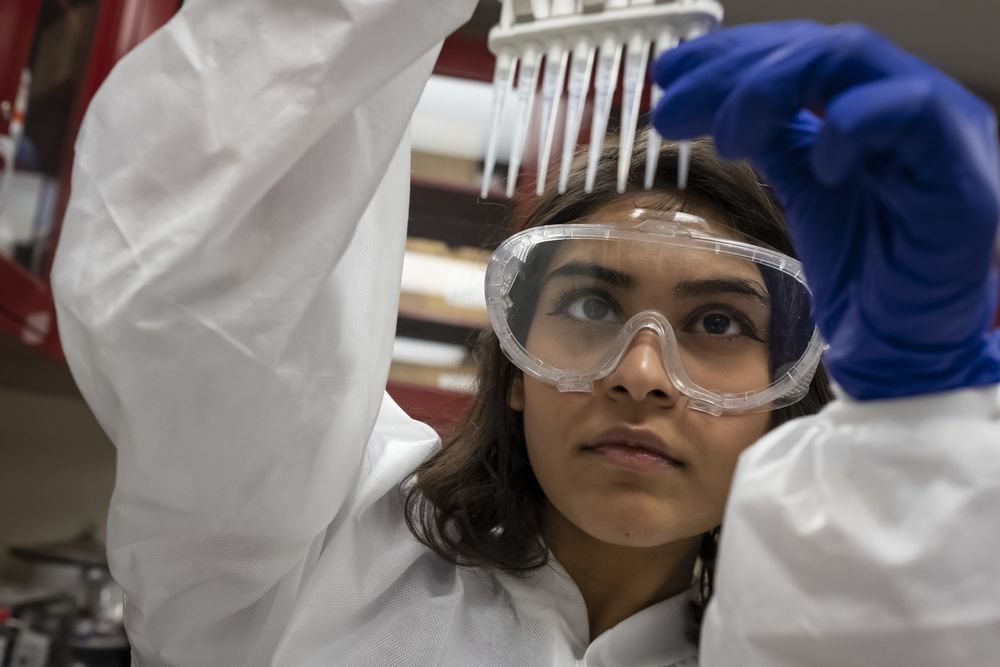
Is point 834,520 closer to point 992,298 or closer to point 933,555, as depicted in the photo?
point 933,555

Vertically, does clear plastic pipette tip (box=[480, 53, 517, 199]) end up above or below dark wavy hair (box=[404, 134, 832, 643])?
above

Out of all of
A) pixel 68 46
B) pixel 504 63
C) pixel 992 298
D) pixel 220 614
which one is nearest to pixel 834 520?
pixel 992 298

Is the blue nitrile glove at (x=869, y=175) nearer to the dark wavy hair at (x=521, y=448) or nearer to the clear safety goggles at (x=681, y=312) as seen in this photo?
the clear safety goggles at (x=681, y=312)

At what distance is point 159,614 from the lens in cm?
100

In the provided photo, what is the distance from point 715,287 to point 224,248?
601 mm

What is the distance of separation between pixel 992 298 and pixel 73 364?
807 mm

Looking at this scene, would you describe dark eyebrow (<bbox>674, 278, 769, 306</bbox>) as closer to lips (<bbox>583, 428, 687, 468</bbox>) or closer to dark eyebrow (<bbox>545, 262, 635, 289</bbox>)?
dark eyebrow (<bbox>545, 262, 635, 289</bbox>)

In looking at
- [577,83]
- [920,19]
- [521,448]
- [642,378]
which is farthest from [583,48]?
[920,19]

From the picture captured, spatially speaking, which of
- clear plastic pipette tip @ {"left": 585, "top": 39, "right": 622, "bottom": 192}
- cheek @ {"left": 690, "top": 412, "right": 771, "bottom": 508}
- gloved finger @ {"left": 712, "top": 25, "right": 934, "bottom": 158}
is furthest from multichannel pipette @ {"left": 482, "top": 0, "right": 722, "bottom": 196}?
cheek @ {"left": 690, "top": 412, "right": 771, "bottom": 508}

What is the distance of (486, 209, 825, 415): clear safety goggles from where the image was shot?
45.3 inches

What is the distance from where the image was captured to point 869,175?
663mm

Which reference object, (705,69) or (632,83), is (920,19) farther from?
(705,69)

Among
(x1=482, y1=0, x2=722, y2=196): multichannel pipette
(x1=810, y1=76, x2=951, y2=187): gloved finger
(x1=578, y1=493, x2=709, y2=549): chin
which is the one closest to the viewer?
(x1=810, y1=76, x2=951, y2=187): gloved finger

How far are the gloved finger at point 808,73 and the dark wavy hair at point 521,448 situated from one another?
22.4 inches
